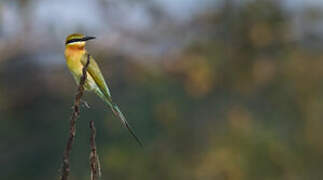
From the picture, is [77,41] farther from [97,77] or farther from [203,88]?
[203,88]

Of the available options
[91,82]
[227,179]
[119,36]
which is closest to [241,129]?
[227,179]

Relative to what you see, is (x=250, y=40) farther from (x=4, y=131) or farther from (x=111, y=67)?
(x=4, y=131)

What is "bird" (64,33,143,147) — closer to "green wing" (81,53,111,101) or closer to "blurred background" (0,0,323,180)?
"green wing" (81,53,111,101)

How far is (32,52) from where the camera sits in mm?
10234

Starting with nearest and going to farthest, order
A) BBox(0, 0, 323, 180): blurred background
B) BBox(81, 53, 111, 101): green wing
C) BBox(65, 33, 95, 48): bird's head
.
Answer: BBox(81, 53, 111, 101): green wing → BBox(65, 33, 95, 48): bird's head → BBox(0, 0, 323, 180): blurred background

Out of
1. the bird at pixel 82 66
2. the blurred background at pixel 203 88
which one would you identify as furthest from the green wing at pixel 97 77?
the blurred background at pixel 203 88

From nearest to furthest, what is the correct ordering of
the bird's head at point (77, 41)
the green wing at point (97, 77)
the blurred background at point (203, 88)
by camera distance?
the green wing at point (97, 77) → the bird's head at point (77, 41) → the blurred background at point (203, 88)

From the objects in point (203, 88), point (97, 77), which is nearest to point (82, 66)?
point (97, 77)

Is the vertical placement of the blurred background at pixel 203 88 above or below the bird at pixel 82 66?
below

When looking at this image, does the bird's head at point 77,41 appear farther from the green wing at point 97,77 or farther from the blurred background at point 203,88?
the blurred background at point 203,88

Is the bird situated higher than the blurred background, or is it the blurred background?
the bird

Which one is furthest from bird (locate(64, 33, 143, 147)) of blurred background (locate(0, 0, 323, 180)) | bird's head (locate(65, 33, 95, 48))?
blurred background (locate(0, 0, 323, 180))

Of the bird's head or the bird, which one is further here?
the bird's head

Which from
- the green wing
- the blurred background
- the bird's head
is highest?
the bird's head
